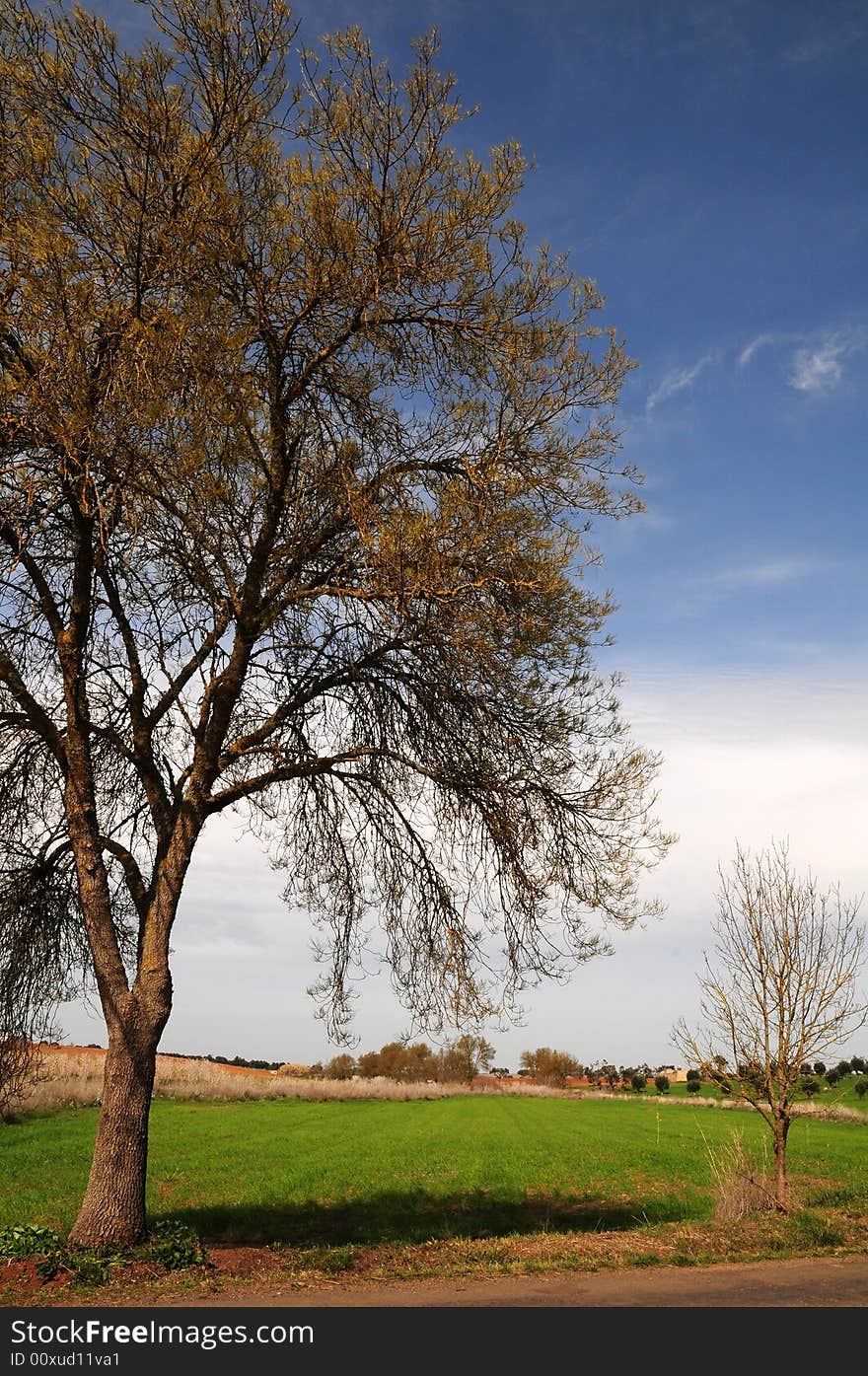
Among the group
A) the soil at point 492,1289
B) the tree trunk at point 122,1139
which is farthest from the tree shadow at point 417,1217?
the soil at point 492,1289

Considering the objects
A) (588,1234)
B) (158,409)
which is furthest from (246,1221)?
(158,409)

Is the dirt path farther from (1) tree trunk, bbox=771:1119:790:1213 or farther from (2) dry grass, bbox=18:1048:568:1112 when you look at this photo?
(2) dry grass, bbox=18:1048:568:1112

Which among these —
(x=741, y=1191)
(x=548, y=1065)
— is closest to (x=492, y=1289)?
(x=741, y=1191)

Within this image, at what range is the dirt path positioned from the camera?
714 centimetres

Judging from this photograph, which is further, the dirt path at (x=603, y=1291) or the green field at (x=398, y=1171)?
the green field at (x=398, y=1171)

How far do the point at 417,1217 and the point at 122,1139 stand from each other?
7.87 m

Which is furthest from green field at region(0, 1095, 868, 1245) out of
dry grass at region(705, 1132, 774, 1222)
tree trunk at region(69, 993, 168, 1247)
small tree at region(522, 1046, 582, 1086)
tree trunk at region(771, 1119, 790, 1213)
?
small tree at region(522, 1046, 582, 1086)

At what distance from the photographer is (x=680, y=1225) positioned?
40.1 ft

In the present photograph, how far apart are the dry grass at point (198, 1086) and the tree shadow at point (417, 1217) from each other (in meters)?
23.2

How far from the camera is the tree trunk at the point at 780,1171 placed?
13.0 meters

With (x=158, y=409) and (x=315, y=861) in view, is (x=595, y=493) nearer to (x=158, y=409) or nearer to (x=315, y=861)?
(x=158, y=409)

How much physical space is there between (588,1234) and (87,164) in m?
13.4

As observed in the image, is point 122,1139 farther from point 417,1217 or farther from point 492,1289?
point 417,1217

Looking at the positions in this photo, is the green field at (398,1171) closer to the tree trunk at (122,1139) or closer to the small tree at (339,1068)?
the tree trunk at (122,1139)
